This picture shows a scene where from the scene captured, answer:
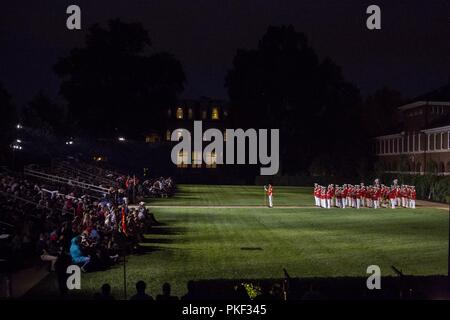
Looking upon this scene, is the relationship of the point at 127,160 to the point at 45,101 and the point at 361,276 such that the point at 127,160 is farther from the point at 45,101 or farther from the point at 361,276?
the point at 361,276

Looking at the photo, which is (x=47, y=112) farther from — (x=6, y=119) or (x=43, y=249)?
(x=43, y=249)

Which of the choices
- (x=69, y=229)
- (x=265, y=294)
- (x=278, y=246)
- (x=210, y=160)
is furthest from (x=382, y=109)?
(x=265, y=294)

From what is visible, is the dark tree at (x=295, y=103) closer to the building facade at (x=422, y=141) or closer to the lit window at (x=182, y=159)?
the building facade at (x=422, y=141)

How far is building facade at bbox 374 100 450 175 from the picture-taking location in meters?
53.8

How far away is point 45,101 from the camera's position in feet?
317

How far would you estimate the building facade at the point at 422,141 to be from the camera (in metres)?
53.8

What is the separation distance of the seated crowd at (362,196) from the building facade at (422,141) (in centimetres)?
1589

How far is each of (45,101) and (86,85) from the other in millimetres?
33335

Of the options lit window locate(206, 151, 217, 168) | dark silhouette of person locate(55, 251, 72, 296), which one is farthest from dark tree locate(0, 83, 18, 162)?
dark silhouette of person locate(55, 251, 72, 296)

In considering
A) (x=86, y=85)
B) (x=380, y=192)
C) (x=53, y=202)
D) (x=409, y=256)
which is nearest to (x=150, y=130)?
(x=86, y=85)

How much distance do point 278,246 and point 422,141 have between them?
139 feet

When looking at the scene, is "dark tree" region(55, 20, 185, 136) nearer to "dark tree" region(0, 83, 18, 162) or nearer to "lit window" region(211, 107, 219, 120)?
"dark tree" region(0, 83, 18, 162)

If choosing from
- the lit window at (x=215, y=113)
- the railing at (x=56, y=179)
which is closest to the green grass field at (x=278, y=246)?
the railing at (x=56, y=179)

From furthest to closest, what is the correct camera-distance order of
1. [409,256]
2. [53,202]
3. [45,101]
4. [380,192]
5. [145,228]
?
[45,101] → [380,192] → [53,202] → [145,228] → [409,256]
